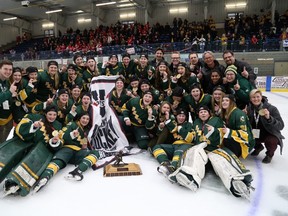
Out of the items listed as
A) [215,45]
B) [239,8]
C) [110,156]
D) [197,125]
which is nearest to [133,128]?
[110,156]

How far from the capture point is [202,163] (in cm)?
292

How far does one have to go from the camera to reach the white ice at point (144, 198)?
238 cm

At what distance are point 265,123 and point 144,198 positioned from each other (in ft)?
6.46

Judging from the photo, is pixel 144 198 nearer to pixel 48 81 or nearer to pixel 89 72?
pixel 48 81

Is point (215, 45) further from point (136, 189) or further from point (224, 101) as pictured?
point (136, 189)

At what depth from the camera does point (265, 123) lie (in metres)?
3.45

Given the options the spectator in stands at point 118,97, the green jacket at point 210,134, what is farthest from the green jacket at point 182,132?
the spectator in stands at point 118,97

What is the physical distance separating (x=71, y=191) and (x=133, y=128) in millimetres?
1723

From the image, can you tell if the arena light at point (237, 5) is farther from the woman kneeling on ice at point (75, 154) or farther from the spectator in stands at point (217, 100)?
the woman kneeling on ice at point (75, 154)

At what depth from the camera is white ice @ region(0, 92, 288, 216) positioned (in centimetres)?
238

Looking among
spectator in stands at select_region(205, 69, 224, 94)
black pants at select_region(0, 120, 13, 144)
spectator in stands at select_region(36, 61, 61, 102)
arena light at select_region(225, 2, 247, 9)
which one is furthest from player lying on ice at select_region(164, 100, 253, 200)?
→ arena light at select_region(225, 2, 247, 9)

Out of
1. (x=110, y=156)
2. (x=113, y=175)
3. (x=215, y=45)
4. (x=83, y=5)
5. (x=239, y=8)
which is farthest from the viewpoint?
(x=83, y=5)

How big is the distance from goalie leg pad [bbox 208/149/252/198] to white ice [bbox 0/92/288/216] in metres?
0.13

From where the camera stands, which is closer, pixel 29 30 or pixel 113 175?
pixel 113 175
